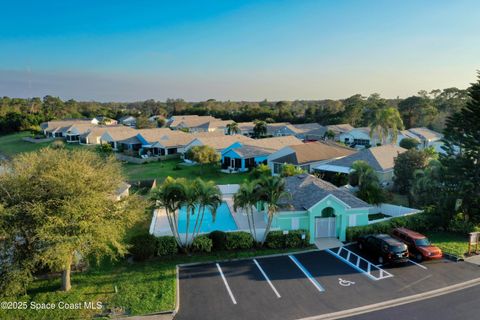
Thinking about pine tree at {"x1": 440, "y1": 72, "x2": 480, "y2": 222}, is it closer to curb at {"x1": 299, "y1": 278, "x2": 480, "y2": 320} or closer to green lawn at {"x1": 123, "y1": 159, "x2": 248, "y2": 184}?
curb at {"x1": 299, "y1": 278, "x2": 480, "y2": 320}

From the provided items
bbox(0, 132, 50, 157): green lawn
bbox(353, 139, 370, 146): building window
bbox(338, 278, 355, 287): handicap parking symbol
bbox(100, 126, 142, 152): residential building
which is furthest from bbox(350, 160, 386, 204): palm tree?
bbox(0, 132, 50, 157): green lawn

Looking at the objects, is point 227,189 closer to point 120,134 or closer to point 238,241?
point 238,241

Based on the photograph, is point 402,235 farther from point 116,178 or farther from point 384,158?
point 384,158

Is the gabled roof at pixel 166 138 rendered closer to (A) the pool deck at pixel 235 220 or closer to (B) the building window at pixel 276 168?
(B) the building window at pixel 276 168

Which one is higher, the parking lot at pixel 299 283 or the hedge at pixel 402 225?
the hedge at pixel 402 225

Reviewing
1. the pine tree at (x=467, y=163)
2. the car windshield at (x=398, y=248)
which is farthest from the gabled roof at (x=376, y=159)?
the car windshield at (x=398, y=248)

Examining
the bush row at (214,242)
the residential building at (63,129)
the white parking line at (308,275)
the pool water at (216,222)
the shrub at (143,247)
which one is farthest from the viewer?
the residential building at (63,129)
